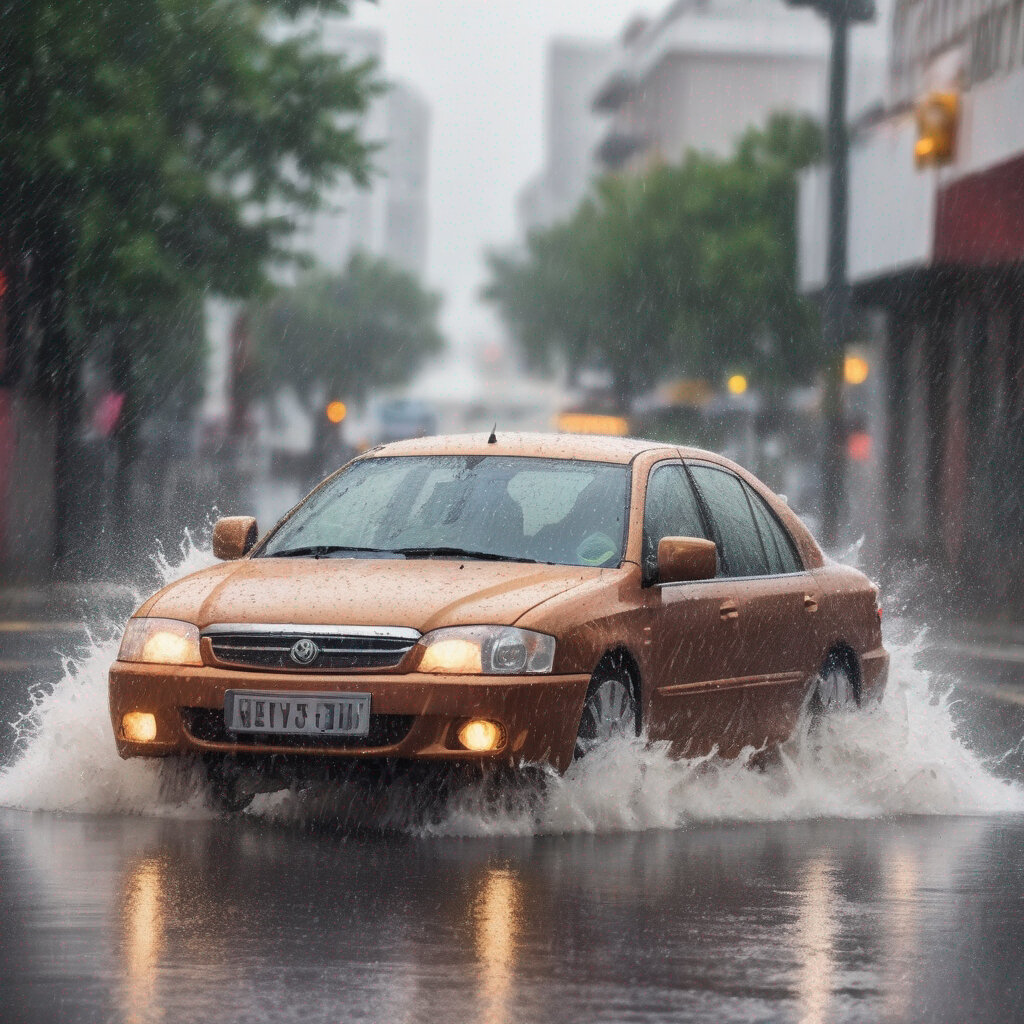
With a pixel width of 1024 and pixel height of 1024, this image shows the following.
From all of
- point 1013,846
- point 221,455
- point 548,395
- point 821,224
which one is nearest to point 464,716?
point 1013,846

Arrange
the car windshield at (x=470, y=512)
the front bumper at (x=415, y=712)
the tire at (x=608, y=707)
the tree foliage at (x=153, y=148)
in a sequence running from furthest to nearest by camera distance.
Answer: the tree foliage at (x=153, y=148) → the car windshield at (x=470, y=512) → the tire at (x=608, y=707) → the front bumper at (x=415, y=712)

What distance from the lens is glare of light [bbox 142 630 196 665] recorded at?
26.6ft

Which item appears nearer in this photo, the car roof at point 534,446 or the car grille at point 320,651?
the car grille at point 320,651

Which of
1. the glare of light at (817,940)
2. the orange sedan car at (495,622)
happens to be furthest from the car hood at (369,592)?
the glare of light at (817,940)

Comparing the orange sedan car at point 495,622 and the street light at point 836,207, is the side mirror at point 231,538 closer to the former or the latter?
the orange sedan car at point 495,622

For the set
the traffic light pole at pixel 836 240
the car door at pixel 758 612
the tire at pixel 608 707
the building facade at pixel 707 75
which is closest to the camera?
the tire at pixel 608 707

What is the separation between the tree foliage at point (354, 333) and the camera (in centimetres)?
12212

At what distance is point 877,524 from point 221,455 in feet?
83.3

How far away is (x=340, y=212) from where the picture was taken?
1319 inches

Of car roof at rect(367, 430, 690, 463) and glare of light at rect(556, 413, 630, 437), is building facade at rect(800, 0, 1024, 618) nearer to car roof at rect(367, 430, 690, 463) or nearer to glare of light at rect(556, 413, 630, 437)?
car roof at rect(367, 430, 690, 463)

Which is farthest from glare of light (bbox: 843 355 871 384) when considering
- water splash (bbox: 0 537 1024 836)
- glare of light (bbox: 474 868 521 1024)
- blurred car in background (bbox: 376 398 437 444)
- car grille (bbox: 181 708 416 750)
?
blurred car in background (bbox: 376 398 437 444)

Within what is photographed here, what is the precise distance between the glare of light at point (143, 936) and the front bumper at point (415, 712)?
0.65m

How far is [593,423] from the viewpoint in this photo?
66.3 meters

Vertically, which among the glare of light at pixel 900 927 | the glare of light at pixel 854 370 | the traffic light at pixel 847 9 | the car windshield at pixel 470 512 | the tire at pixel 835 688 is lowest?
the glare of light at pixel 900 927
